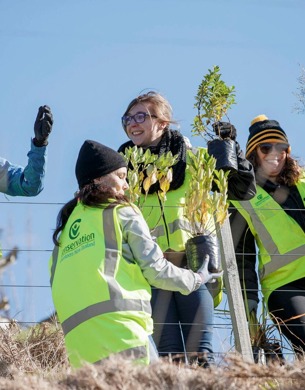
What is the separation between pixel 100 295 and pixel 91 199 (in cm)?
49

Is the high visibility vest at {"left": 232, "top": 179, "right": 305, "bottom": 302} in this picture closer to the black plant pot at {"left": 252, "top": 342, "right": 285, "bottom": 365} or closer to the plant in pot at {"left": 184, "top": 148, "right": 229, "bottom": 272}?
the black plant pot at {"left": 252, "top": 342, "right": 285, "bottom": 365}

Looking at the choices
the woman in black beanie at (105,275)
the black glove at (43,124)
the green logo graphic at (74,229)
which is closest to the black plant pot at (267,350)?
the woman in black beanie at (105,275)

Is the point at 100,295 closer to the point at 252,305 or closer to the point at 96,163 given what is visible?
the point at 96,163

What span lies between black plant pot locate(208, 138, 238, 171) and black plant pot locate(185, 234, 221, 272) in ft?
1.51

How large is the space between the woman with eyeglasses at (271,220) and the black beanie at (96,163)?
1.51m

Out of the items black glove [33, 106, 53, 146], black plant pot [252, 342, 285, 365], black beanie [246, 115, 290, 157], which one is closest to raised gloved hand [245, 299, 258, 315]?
black plant pot [252, 342, 285, 365]

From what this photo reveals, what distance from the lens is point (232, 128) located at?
5.46 m

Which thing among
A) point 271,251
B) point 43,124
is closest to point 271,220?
point 271,251

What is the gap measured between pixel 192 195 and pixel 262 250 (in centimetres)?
94

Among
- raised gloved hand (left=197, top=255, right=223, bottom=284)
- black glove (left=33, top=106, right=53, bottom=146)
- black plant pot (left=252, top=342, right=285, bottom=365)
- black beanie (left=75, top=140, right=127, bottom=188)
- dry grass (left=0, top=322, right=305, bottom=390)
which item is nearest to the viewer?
dry grass (left=0, top=322, right=305, bottom=390)

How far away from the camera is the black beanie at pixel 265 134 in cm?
590

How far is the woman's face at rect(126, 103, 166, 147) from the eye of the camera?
5.43 metres

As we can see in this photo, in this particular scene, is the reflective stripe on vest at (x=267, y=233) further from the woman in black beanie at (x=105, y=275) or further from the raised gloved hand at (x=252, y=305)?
the woman in black beanie at (x=105, y=275)

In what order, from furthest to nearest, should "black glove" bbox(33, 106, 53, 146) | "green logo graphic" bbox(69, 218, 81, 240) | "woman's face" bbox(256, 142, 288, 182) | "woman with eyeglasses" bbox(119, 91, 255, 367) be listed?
"woman's face" bbox(256, 142, 288, 182)
"black glove" bbox(33, 106, 53, 146)
"woman with eyeglasses" bbox(119, 91, 255, 367)
"green logo graphic" bbox(69, 218, 81, 240)
